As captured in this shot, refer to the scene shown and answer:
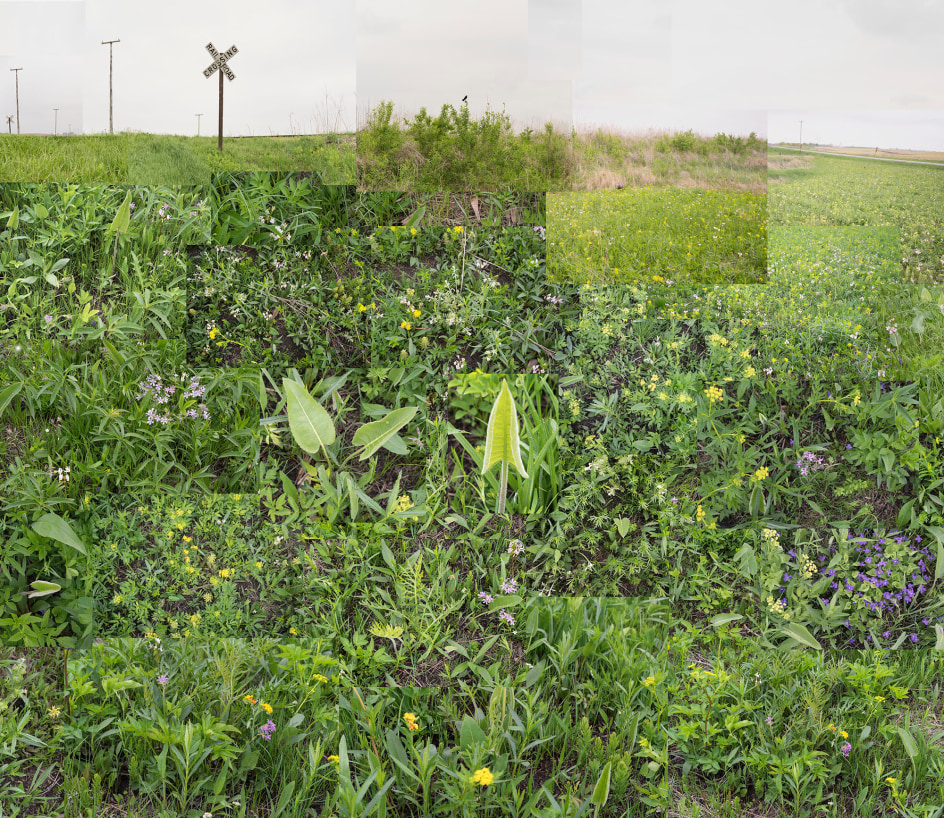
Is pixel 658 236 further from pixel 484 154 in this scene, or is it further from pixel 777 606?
pixel 777 606

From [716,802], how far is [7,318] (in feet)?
15.9

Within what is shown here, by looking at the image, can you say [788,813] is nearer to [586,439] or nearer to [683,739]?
[683,739]

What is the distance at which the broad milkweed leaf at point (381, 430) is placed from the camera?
3.31m

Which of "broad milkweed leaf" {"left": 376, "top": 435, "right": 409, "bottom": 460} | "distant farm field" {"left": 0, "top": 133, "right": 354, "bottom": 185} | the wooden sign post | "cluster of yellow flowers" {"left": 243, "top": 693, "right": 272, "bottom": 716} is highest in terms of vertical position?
the wooden sign post

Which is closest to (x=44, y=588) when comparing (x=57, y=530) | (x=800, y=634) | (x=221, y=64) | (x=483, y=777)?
(x=57, y=530)

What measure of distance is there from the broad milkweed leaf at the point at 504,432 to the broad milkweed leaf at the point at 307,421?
3.04 feet

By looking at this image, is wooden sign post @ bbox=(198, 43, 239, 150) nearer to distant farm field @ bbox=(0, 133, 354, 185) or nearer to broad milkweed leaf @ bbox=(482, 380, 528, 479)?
distant farm field @ bbox=(0, 133, 354, 185)

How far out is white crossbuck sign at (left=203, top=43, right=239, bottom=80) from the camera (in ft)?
12.3

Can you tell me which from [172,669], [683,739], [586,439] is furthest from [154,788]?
[586,439]

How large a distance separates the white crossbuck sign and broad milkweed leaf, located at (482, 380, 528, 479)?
109 inches

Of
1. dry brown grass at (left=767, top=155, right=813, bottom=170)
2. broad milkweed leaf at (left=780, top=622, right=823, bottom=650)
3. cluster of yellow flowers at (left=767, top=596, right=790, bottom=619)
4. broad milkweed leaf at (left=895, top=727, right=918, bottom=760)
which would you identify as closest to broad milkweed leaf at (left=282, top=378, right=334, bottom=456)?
cluster of yellow flowers at (left=767, top=596, right=790, bottom=619)

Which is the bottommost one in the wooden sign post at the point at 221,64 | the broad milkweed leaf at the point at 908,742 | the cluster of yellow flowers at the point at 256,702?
the broad milkweed leaf at the point at 908,742

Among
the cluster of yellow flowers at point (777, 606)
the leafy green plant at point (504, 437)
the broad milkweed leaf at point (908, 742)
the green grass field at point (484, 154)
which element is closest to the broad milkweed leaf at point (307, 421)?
the leafy green plant at point (504, 437)

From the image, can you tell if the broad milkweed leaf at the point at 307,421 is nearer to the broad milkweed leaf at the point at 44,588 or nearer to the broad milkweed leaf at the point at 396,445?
the broad milkweed leaf at the point at 396,445
